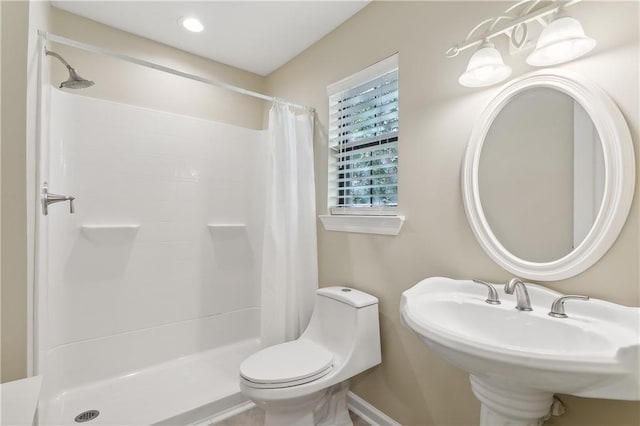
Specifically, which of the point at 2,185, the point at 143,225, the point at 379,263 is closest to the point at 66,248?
the point at 143,225

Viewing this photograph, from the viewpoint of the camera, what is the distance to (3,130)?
1.01 meters

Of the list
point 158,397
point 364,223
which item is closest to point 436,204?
point 364,223

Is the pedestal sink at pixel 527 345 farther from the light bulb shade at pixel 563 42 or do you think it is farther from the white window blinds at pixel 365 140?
the light bulb shade at pixel 563 42

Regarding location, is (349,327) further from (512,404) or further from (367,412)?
(512,404)

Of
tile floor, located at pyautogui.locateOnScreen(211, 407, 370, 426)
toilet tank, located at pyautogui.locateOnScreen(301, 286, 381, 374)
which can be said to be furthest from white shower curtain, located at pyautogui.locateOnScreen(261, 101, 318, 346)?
tile floor, located at pyautogui.locateOnScreen(211, 407, 370, 426)

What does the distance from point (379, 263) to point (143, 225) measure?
5.51 feet

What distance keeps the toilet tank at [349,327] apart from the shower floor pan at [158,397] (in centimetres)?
71

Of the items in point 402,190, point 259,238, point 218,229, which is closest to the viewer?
point 402,190

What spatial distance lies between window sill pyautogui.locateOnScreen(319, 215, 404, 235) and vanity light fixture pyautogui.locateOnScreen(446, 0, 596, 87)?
0.73 m

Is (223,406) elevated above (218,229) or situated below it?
below

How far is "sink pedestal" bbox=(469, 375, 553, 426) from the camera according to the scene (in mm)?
926

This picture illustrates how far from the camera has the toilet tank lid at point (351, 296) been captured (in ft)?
5.43

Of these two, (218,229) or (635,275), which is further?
(218,229)

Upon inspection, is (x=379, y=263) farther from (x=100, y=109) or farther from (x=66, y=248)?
(x=100, y=109)
